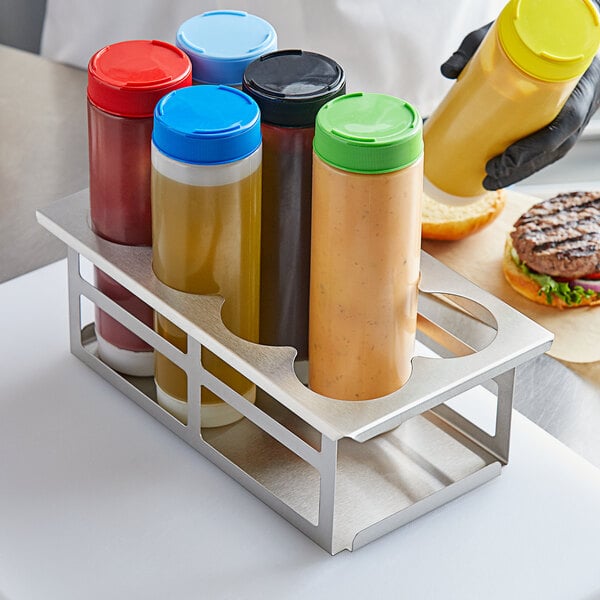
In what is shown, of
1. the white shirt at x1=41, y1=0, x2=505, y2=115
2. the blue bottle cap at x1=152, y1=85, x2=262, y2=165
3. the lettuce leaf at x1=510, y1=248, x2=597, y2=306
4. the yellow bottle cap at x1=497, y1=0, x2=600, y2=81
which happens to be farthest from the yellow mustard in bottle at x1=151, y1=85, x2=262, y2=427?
the white shirt at x1=41, y1=0, x2=505, y2=115

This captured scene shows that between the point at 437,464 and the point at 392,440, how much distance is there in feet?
0.15

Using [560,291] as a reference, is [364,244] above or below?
above

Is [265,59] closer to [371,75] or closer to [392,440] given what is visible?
[392,440]

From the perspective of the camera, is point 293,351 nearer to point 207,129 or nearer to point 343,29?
point 207,129

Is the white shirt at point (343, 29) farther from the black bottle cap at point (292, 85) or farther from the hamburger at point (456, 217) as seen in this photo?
the black bottle cap at point (292, 85)

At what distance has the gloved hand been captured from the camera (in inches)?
40.6

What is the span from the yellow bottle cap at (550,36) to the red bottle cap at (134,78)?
0.83 ft

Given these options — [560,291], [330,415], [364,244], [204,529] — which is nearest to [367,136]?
[364,244]

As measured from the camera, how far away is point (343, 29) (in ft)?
4.58

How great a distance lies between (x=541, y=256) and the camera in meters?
1.21

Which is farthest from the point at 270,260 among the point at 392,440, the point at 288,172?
the point at 392,440

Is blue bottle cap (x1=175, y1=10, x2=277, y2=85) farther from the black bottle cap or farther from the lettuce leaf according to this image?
the lettuce leaf

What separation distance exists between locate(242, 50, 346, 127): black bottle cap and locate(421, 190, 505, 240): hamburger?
1.51 ft

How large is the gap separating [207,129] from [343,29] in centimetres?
68
